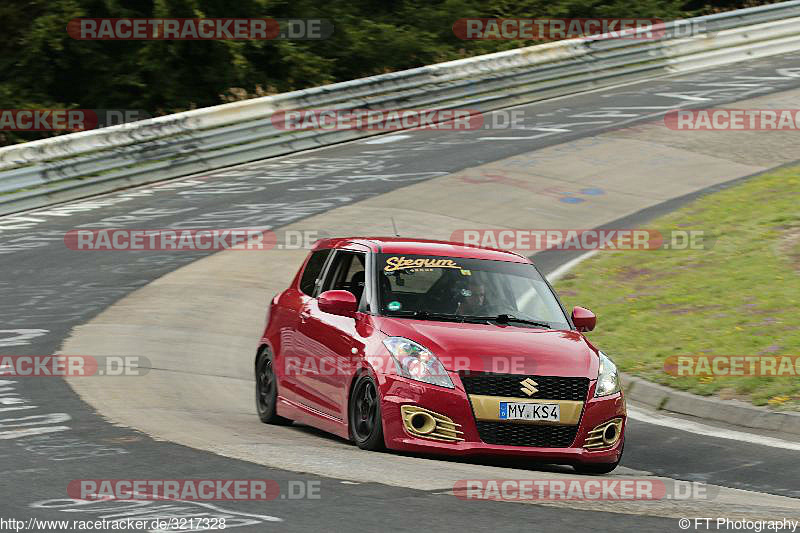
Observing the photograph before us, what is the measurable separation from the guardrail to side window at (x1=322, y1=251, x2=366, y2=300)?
36.6ft

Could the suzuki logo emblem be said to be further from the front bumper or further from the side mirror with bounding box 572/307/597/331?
the side mirror with bounding box 572/307/597/331

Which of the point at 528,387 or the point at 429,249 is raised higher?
the point at 429,249

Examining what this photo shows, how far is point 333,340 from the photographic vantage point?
10094mm

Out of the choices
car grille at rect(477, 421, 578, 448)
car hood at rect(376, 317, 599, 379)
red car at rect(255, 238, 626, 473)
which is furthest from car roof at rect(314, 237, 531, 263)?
car grille at rect(477, 421, 578, 448)

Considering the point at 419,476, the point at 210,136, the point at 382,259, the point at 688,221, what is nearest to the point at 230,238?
the point at 210,136

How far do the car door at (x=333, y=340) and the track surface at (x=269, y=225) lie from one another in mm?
1535

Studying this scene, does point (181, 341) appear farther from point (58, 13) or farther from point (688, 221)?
point (58, 13)

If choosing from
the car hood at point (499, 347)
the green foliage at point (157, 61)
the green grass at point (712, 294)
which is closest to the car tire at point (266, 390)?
the car hood at point (499, 347)

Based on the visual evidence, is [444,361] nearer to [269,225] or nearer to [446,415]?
[446,415]

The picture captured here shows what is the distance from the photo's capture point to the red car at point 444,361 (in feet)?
29.4

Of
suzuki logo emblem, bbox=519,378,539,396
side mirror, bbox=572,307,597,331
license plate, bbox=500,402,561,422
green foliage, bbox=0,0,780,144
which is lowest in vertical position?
license plate, bbox=500,402,561,422

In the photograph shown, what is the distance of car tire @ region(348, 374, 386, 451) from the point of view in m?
9.12

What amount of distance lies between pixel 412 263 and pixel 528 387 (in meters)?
1.78

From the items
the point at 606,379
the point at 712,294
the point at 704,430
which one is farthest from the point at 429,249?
the point at 712,294
